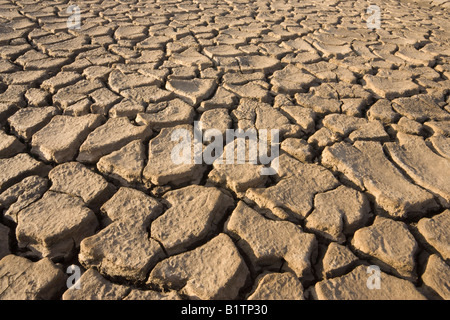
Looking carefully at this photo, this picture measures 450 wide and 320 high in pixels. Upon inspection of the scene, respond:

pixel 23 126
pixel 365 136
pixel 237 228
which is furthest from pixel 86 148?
pixel 365 136

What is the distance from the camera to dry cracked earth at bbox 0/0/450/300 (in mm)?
1019

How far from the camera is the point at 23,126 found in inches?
62.2

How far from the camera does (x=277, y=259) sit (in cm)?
106

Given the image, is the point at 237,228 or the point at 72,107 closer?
the point at 237,228

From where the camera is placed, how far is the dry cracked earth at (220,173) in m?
1.02

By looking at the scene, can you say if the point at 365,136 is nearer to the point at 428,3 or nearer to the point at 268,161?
the point at 268,161

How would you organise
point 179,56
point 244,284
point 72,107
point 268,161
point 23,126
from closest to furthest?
point 244,284 < point 268,161 < point 23,126 < point 72,107 < point 179,56

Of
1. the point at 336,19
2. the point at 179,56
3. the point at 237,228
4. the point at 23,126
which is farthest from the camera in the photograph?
the point at 336,19

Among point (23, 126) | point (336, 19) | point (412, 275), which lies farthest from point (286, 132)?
point (336, 19)

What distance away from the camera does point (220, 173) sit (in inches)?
53.3

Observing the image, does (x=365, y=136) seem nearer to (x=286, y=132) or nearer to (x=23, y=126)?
(x=286, y=132)

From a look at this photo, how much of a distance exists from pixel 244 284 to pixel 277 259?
0.14 m

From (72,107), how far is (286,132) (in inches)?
44.9

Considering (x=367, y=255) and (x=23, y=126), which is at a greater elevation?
(x=23, y=126)
